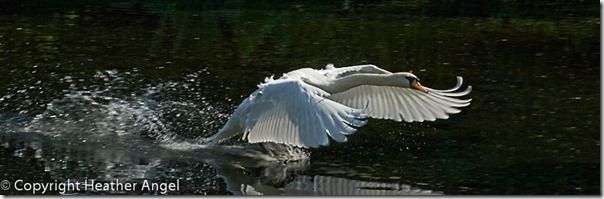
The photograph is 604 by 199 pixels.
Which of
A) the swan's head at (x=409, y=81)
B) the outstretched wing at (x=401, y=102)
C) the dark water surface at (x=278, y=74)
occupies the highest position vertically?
the swan's head at (x=409, y=81)

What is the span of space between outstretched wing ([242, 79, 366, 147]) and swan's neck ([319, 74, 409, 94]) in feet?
1.25

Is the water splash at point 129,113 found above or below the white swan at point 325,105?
below

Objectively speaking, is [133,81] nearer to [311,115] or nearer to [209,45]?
[209,45]

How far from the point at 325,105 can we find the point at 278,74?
3844mm

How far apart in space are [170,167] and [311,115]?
1260 mm

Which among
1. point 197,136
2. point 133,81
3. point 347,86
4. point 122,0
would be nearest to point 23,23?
point 122,0

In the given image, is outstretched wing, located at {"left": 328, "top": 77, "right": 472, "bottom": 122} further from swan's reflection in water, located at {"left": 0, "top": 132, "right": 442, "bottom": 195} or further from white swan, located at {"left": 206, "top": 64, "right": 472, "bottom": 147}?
swan's reflection in water, located at {"left": 0, "top": 132, "right": 442, "bottom": 195}

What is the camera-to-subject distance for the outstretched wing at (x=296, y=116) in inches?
331

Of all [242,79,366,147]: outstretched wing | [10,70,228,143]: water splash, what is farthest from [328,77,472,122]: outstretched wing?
[10,70,228,143]: water splash

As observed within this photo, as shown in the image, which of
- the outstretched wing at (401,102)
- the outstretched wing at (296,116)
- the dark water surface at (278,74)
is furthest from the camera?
the outstretched wing at (401,102)

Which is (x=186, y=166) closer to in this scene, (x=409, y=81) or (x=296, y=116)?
(x=296, y=116)

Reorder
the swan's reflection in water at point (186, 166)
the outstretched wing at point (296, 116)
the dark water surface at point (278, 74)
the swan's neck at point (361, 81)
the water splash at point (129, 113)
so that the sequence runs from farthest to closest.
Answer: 1. the water splash at point (129, 113)
2. the swan's neck at point (361, 81)
3. the dark water surface at point (278, 74)
4. the swan's reflection in water at point (186, 166)
5. the outstretched wing at point (296, 116)

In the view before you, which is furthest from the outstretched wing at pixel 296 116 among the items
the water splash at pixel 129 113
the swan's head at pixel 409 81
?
the water splash at pixel 129 113

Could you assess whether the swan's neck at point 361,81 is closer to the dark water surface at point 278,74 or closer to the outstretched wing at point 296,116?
the outstretched wing at point 296,116
